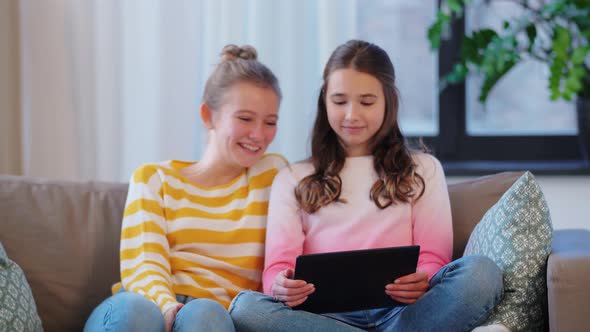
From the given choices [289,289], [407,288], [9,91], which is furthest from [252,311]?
[9,91]

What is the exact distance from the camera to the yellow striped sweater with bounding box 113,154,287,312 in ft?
5.98

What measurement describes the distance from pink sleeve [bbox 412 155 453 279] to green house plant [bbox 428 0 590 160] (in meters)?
0.87

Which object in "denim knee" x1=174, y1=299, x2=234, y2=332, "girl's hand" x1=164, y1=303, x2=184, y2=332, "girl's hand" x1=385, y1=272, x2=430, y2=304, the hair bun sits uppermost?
the hair bun

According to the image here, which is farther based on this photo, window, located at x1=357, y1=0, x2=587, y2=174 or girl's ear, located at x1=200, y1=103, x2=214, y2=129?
window, located at x1=357, y1=0, x2=587, y2=174

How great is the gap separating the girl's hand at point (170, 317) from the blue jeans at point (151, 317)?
0.07ft

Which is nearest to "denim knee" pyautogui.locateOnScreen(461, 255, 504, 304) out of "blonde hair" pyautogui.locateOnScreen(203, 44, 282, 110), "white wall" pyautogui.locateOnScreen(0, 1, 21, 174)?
"blonde hair" pyautogui.locateOnScreen(203, 44, 282, 110)

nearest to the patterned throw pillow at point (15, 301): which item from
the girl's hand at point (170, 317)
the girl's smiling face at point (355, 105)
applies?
the girl's hand at point (170, 317)

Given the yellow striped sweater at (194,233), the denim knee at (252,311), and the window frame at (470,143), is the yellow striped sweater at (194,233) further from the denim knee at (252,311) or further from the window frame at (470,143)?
the window frame at (470,143)

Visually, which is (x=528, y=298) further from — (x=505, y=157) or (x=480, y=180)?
(x=505, y=157)

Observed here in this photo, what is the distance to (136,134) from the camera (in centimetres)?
263

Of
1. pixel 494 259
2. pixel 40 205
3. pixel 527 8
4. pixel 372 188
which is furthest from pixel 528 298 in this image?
pixel 527 8

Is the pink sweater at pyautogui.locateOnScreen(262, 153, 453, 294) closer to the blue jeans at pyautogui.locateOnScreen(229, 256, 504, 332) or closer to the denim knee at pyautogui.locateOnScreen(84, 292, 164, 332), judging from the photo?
the blue jeans at pyautogui.locateOnScreen(229, 256, 504, 332)

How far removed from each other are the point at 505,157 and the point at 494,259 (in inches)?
50.7

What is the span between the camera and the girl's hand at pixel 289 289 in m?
1.59
